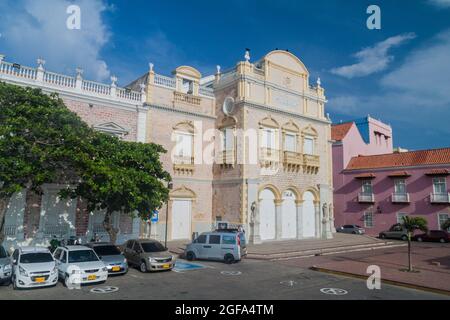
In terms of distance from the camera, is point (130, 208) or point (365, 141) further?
point (365, 141)

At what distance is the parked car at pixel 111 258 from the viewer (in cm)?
1505

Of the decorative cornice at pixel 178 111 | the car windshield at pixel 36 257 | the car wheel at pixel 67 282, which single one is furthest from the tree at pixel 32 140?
the decorative cornice at pixel 178 111

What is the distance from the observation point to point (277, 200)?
1168 inches

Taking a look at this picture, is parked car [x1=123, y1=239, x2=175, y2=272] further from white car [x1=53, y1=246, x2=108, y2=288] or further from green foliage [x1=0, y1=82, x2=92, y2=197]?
green foliage [x1=0, y1=82, x2=92, y2=197]

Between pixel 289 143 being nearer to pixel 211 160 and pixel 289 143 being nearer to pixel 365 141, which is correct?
pixel 211 160

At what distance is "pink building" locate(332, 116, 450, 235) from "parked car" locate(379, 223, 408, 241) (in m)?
1.78

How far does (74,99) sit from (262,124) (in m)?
14.9

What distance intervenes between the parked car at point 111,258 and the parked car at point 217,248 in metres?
4.99

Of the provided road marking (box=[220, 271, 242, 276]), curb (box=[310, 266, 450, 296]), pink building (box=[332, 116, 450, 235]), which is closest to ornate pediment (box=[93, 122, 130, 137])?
road marking (box=[220, 271, 242, 276])

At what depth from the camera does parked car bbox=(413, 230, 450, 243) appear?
106 feet

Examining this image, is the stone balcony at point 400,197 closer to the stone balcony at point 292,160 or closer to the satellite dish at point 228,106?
the stone balcony at point 292,160

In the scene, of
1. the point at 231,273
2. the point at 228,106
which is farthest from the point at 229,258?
the point at 228,106

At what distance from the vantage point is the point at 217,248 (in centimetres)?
1922
